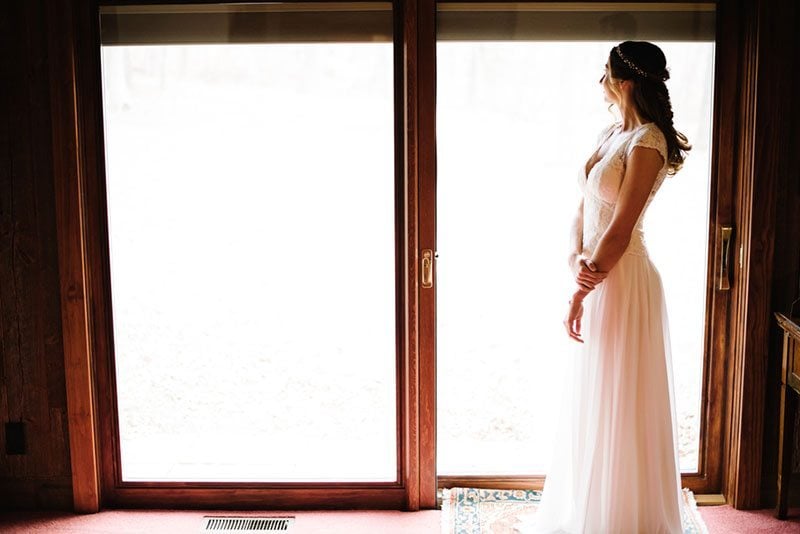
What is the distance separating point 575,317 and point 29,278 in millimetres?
1845

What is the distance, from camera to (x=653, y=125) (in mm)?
2488

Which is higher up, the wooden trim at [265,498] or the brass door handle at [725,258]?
the brass door handle at [725,258]

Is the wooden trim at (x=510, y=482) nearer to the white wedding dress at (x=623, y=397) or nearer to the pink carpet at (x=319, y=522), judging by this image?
the pink carpet at (x=319, y=522)

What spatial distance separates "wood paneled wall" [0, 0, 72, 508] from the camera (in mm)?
2809

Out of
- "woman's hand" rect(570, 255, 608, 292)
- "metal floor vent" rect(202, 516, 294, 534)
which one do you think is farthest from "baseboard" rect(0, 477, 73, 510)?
"woman's hand" rect(570, 255, 608, 292)

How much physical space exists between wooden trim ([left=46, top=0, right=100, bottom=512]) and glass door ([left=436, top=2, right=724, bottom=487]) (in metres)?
1.20

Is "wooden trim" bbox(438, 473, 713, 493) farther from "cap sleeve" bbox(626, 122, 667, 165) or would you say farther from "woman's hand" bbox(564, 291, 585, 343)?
"cap sleeve" bbox(626, 122, 667, 165)

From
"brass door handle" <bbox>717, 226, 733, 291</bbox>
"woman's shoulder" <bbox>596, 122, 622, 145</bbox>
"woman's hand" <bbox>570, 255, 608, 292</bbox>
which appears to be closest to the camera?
"woman's hand" <bbox>570, 255, 608, 292</bbox>

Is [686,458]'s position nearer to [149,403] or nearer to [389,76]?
[389,76]

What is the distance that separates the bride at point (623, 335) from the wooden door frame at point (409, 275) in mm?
387

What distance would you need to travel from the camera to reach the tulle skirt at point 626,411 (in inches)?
103

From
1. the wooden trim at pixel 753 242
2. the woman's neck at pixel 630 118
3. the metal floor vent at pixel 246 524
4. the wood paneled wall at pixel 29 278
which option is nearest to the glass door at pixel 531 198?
the wooden trim at pixel 753 242

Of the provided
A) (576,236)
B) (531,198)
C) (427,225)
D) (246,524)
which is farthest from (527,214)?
(246,524)

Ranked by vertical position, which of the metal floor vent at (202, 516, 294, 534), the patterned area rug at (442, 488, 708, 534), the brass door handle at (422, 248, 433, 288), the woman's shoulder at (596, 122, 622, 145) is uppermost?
the woman's shoulder at (596, 122, 622, 145)
